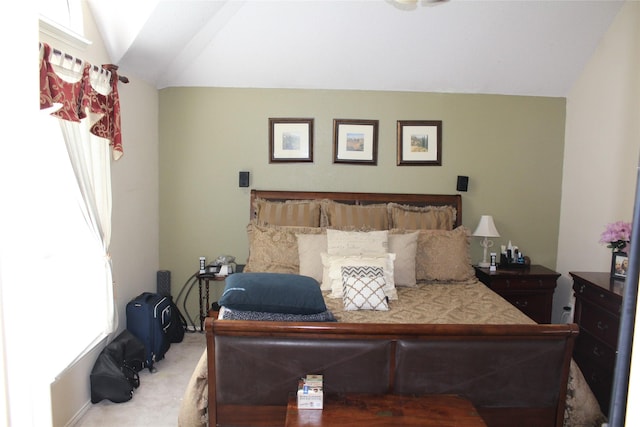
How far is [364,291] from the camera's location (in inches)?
107

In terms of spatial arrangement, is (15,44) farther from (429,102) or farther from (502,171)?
(502,171)

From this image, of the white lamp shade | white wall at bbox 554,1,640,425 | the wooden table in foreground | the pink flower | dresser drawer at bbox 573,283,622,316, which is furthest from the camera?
the white lamp shade

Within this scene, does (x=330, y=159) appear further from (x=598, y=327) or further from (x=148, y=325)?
(x=598, y=327)

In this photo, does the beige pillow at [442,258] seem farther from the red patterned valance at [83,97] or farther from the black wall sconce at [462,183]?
the red patterned valance at [83,97]

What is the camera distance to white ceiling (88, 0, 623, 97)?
10.6ft

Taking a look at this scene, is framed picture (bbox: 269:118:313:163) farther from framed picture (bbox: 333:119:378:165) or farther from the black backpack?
the black backpack

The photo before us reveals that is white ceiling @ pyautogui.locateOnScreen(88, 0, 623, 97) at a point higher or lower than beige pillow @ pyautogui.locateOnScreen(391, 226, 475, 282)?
higher

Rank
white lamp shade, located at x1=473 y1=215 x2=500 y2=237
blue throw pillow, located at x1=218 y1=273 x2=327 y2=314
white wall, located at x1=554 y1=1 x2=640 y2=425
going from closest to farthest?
1. blue throw pillow, located at x1=218 y1=273 x2=327 y2=314
2. white wall, located at x1=554 y1=1 x2=640 y2=425
3. white lamp shade, located at x1=473 y1=215 x2=500 y2=237

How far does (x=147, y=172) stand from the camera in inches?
147

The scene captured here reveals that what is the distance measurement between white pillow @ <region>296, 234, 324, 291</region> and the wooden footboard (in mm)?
1233

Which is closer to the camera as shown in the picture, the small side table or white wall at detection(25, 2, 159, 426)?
white wall at detection(25, 2, 159, 426)

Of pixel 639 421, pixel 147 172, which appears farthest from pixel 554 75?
pixel 639 421

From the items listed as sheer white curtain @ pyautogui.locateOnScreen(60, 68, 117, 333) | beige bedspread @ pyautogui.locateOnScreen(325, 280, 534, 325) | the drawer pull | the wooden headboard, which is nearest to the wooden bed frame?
beige bedspread @ pyautogui.locateOnScreen(325, 280, 534, 325)

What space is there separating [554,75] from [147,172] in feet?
11.6
